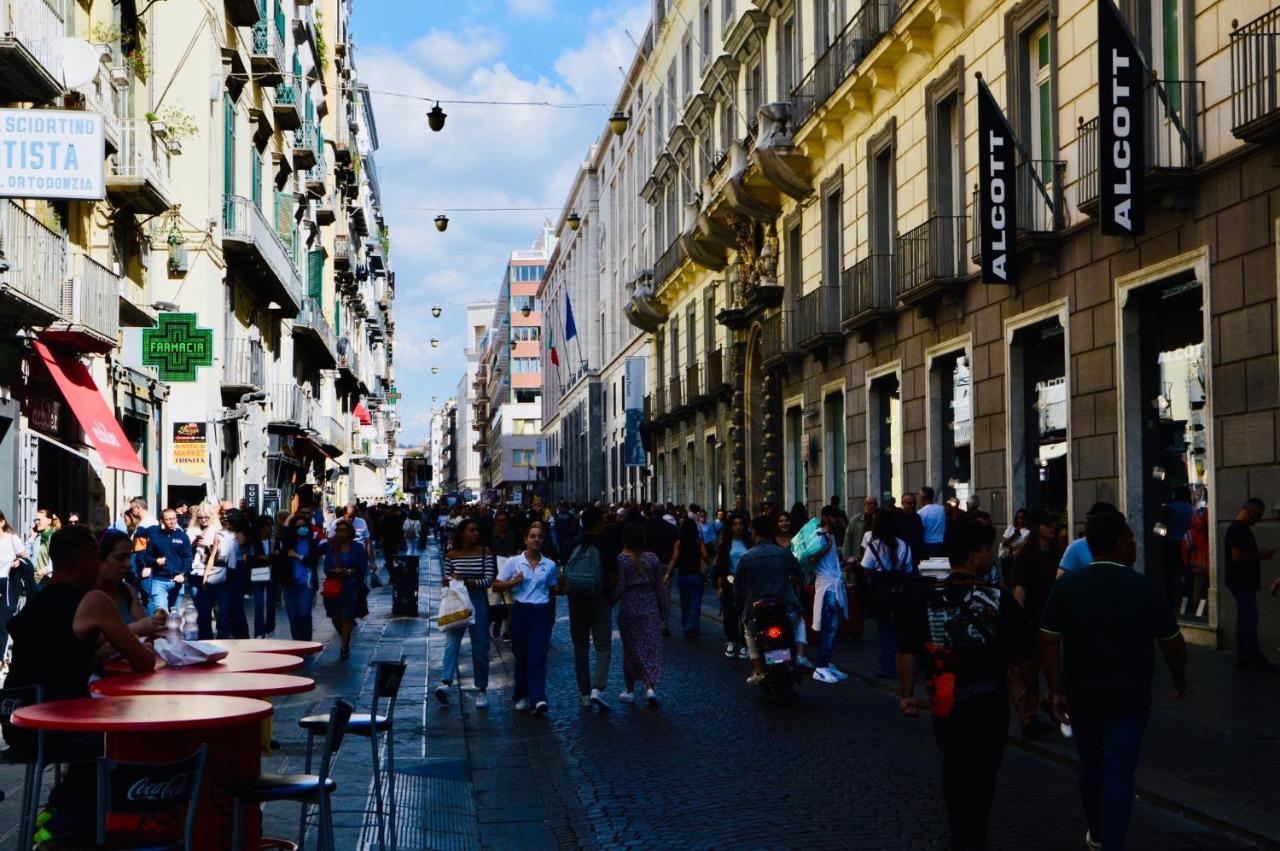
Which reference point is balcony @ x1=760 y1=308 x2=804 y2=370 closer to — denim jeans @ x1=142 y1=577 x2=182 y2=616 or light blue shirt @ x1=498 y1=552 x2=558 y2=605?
denim jeans @ x1=142 y1=577 x2=182 y2=616

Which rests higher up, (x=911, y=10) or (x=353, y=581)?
Result: (x=911, y=10)

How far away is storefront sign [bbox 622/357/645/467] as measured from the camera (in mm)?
52719

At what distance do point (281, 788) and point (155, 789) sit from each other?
135 cm

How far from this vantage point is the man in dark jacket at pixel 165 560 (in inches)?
722

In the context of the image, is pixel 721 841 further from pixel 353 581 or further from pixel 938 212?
pixel 938 212

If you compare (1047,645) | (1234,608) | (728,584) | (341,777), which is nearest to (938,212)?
(728,584)

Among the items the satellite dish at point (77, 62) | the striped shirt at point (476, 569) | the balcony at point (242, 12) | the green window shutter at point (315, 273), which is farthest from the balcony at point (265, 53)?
the striped shirt at point (476, 569)

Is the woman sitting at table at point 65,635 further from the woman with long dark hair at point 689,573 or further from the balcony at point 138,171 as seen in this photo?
the balcony at point 138,171

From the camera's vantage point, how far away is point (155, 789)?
543 cm

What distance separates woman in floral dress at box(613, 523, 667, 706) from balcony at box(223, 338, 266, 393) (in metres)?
21.2

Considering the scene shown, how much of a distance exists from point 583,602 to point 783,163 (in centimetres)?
1842

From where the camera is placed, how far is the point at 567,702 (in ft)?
45.8

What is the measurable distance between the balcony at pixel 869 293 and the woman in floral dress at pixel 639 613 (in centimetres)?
1206

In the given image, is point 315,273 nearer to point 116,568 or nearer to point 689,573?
point 689,573
